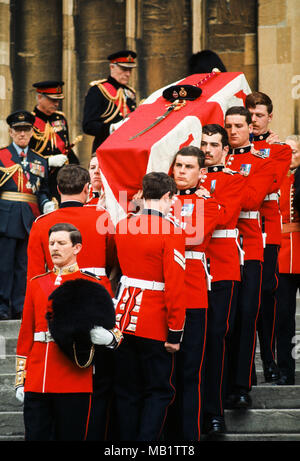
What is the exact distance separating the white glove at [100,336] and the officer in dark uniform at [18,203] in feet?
11.6

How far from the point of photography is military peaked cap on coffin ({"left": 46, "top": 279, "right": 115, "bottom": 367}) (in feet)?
16.7

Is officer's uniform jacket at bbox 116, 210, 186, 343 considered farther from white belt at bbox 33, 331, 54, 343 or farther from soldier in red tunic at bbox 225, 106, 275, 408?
soldier in red tunic at bbox 225, 106, 275, 408

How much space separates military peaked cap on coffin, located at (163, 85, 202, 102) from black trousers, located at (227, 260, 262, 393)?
122 cm

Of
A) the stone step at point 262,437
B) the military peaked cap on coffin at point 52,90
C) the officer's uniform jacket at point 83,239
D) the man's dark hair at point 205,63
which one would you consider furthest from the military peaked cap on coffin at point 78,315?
the military peaked cap on coffin at point 52,90

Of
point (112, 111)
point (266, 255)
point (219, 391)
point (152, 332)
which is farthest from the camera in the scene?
point (112, 111)

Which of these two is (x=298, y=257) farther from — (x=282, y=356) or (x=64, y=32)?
(x=64, y=32)

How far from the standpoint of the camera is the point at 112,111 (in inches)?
379

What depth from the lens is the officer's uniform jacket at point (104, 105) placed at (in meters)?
9.50

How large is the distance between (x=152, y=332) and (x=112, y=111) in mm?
4481

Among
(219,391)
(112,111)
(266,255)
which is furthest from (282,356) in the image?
(112,111)

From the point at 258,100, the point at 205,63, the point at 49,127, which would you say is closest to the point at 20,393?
the point at 258,100

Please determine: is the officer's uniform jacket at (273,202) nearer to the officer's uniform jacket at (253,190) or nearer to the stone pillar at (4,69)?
the officer's uniform jacket at (253,190)

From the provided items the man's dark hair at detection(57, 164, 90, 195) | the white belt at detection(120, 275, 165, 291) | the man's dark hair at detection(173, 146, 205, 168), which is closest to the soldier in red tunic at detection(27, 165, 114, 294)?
the man's dark hair at detection(57, 164, 90, 195)

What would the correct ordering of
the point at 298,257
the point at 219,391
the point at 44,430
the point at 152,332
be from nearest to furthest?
the point at 44,430 → the point at 152,332 → the point at 219,391 → the point at 298,257
